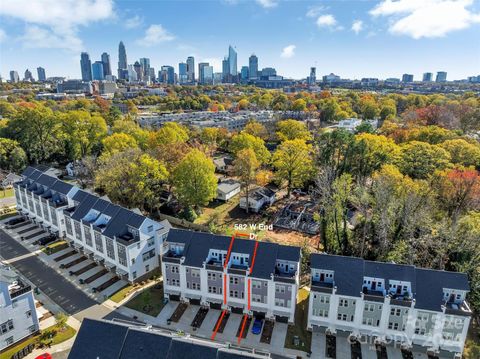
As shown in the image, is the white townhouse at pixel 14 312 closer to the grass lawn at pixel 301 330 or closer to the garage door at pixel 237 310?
the garage door at pixel 237 310

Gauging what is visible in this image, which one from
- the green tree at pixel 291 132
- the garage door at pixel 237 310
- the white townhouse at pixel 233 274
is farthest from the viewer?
the green tree at pixel 291 132

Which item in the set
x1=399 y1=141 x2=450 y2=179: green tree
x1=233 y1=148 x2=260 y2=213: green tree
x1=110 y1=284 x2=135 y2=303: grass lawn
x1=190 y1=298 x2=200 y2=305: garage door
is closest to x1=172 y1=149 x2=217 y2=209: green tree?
x1=233 y1=148 x2=260 y2=213: green tree

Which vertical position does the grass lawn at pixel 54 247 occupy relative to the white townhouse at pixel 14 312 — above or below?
below

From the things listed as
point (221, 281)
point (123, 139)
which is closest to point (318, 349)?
point (221, 281)

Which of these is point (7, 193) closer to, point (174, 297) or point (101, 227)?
point (101, 227)

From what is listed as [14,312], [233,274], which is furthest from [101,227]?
[233,274]

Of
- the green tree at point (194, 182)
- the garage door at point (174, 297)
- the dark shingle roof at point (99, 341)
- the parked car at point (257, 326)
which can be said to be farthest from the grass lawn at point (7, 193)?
the parked car at point (257, 326)

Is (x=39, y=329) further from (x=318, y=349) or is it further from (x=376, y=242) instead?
(x=376, y=242)
